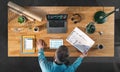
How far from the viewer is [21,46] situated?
2.08 metres

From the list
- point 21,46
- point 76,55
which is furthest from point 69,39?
point 21,46

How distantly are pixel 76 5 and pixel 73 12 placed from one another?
0.04 metres

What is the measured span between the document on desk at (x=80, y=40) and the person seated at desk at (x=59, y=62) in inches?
2.3

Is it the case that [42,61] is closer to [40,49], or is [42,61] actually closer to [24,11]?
[40,49]

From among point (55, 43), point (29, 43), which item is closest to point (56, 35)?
point (55, 43)

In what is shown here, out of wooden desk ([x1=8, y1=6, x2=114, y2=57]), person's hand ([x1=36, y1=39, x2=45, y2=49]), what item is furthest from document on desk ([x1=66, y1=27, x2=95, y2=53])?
person's hand ([x1=36, y1=39, x2=45, y2=49])

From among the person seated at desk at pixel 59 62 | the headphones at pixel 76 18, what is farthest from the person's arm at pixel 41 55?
the headphones at pixel 76 18

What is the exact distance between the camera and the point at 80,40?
2084 mm

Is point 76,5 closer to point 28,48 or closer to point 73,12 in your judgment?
point 73,12

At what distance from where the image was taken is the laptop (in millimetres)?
2055

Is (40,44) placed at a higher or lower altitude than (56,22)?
lower

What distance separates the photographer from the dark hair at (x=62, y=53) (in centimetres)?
189

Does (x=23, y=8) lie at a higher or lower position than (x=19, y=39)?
higher

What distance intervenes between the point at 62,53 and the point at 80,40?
215 mm
